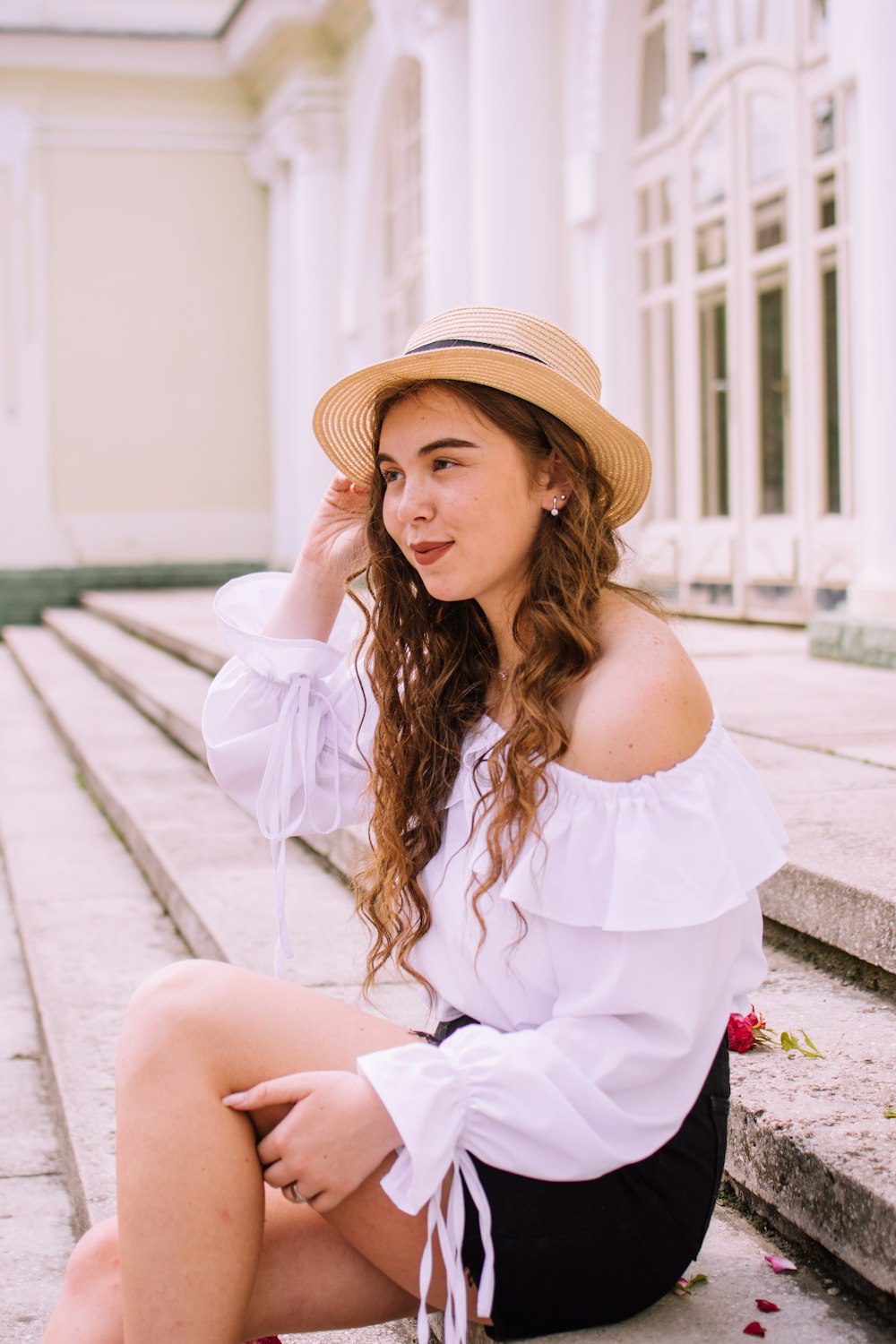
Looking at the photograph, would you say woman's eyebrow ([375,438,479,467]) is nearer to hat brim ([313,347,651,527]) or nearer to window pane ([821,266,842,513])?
hat brim ([313,347,651,527])

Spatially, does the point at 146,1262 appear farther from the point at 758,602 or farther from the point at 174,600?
the point at 174,600

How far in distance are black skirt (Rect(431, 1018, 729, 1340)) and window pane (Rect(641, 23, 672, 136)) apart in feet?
24.4

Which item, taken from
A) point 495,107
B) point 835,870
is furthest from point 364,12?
point 835,870

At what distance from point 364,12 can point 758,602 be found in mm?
6836

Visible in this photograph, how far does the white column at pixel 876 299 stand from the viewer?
5121mm

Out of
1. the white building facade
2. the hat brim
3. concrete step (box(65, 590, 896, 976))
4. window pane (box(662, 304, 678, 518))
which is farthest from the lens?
window pane (box(662, 304, 678, 518))

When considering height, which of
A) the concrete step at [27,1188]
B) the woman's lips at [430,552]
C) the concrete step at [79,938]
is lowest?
the concrete step at [27,1188]

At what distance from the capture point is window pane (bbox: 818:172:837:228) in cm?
655

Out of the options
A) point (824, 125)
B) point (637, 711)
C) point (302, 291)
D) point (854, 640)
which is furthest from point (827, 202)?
point (302, 291)

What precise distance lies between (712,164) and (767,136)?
0.58 m

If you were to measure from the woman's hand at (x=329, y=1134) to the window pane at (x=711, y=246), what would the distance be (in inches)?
266

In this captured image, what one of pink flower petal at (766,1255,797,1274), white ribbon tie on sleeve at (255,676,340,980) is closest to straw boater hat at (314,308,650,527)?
white ribbon tie on sleeve at (255,676,340,980)

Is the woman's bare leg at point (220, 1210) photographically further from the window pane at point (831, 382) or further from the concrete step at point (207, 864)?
the window pane at point (831, 382)

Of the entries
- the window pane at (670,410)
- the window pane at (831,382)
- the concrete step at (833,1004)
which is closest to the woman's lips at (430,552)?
the concrete step at (833,1004)
